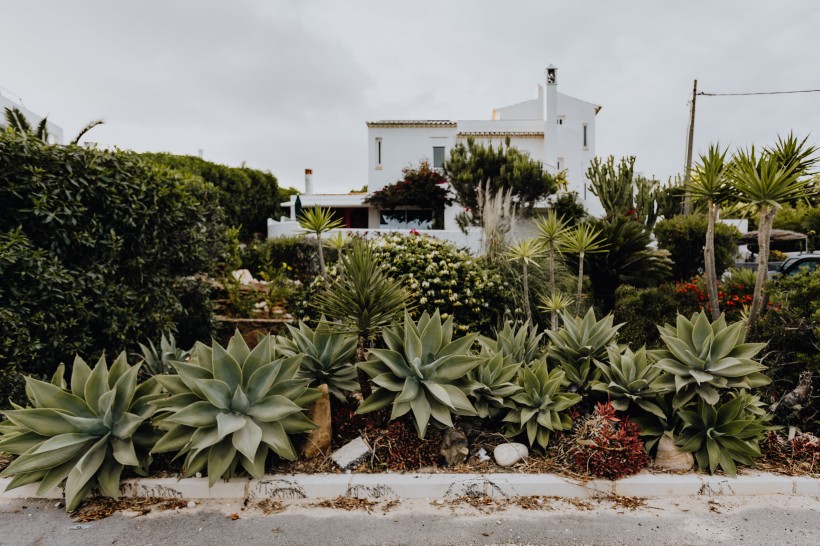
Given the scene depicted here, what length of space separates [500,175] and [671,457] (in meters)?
20.1

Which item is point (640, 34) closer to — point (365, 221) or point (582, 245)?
point (582, 245)

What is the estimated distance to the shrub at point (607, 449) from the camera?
3.49 meters

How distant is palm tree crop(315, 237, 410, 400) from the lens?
13.4 feet

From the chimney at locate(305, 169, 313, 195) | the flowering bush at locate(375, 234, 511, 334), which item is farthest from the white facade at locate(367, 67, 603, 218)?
the flowering bush at locate(375, 234, 511, 334)

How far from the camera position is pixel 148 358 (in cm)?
483

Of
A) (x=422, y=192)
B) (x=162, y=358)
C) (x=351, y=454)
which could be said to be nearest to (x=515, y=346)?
(x=351, y=454)

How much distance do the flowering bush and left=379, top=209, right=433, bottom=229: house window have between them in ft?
71.0

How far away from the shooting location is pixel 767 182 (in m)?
4.46

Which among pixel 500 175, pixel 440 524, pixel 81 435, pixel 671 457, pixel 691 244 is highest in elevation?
pixel 500 175

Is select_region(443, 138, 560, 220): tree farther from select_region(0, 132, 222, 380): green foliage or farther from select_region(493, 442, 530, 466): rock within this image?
select_region(493, 442, 530, 466): rock

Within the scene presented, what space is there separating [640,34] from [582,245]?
432 cm

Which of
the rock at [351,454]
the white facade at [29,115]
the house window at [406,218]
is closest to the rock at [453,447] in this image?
the rock at [351,454]

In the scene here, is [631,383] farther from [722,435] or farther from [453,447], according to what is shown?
[453,447]

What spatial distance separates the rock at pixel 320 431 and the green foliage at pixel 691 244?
961cm
